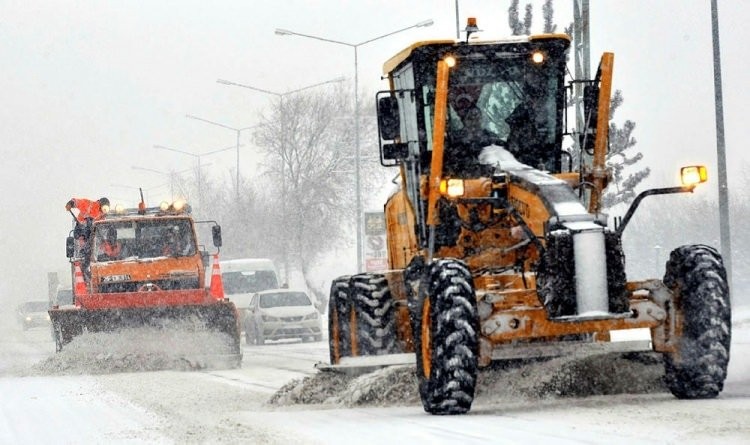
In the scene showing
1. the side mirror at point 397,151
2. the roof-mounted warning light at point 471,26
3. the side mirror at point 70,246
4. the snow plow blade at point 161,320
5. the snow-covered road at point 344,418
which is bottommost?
the snow-covered road at point 344,418

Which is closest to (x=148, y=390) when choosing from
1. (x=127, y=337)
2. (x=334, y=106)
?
(x=127, y=337)

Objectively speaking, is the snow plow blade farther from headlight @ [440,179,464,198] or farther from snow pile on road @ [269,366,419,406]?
headlight @ [440,179,464,198]

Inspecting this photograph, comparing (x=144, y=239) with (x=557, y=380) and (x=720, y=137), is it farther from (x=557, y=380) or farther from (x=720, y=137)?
(x=557, y=380)

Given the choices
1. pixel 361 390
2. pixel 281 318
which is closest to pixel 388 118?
pixel 361 390

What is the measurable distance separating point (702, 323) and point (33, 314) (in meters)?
45.6

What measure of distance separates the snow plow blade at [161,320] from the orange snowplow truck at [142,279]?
15 mm

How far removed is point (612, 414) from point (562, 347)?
1524 millimetres

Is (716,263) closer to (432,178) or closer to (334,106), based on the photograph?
(432,178)

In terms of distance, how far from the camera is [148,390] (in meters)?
16.6

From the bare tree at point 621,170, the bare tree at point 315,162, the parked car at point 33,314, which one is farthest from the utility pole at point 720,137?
the bare tree at point 315,162

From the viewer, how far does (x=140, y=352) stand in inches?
852

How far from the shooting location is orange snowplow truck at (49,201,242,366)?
22062 mm

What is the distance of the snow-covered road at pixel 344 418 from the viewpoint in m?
9.54

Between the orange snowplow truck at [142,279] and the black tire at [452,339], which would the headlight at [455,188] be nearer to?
the black tire at [452,339]
